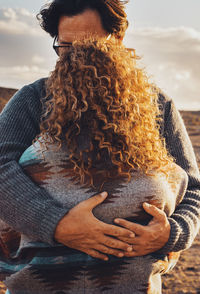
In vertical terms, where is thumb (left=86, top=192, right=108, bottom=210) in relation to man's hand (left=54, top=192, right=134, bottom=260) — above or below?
above

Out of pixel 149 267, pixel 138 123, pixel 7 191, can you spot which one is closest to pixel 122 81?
pixel 138 123

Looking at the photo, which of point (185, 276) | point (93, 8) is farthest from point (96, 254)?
point (185, 276)

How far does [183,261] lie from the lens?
3.99 meters

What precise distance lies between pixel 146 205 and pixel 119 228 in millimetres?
141

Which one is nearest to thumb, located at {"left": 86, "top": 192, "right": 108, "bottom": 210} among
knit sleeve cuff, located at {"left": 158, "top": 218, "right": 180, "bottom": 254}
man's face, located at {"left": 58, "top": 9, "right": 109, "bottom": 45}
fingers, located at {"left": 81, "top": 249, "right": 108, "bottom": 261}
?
fingers, located at {"left": 81, "top": 249, "right": 108, "bottom": 261}

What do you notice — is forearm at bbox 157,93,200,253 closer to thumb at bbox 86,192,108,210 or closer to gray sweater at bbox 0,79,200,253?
gray sweater at bbox 0,79,200,253

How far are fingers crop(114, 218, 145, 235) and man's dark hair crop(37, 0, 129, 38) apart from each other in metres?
1.13

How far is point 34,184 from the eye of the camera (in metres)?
1.42

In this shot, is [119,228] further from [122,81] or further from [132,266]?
[122,81]

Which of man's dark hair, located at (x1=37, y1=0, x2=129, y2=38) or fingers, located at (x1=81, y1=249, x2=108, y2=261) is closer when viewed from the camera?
fingers, located at (x1=81, y1=249, x2=108, y2=261)

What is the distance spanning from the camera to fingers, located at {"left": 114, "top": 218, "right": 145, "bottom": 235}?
136cm

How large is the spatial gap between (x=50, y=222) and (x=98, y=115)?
47 centimetres

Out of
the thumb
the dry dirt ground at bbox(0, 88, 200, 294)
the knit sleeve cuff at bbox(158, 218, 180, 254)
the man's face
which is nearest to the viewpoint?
the thumb

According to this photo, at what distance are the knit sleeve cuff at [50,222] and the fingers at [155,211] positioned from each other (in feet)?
1.05
